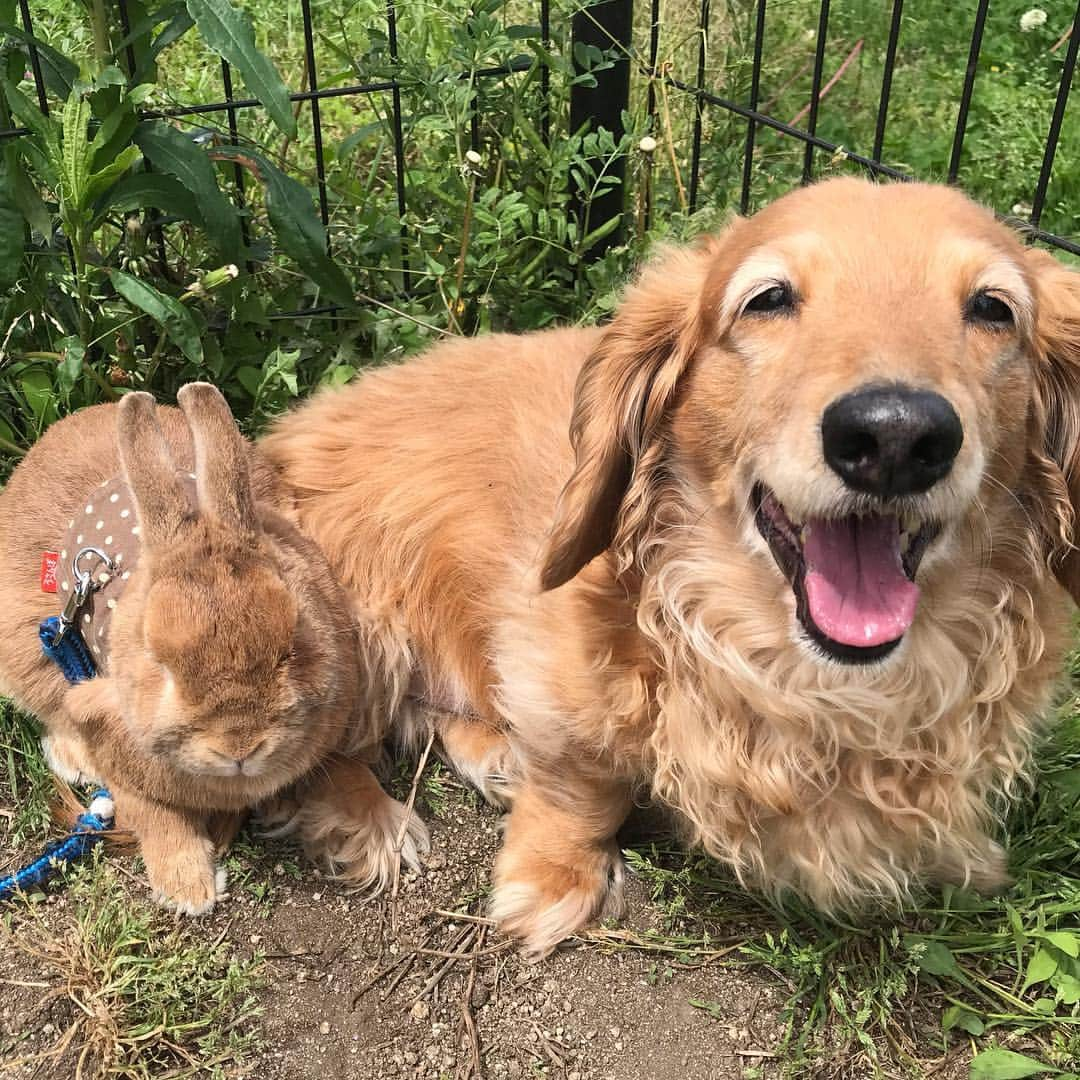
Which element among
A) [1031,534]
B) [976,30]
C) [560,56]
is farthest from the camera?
[560,56]

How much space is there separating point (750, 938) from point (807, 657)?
0.74 meters

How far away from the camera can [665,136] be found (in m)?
3.43

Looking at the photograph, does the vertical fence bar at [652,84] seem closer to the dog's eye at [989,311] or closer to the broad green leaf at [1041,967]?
the dog's eye at [989,311]

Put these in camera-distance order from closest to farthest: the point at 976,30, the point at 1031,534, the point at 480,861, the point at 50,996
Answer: the point at 1031,534, the point at 50,996, the point at 480,861, the point at 976,30

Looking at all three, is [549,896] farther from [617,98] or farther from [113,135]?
[617,98]

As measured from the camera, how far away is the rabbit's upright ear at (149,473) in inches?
71.5

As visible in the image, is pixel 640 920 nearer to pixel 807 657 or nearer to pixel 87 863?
pixel 807 657

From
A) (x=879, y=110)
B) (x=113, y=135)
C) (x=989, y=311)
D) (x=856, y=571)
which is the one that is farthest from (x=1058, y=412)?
(x=113, y=135)

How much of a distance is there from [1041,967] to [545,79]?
261cm

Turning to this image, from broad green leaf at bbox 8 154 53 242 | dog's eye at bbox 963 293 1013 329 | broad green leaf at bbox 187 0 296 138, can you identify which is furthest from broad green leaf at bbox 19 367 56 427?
dog's eye at bbox 963 293 1013 329

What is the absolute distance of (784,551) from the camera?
1.81 meters

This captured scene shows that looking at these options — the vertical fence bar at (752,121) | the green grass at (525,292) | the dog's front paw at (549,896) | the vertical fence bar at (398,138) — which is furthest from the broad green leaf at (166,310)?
the vertical fence bar at (752,121)

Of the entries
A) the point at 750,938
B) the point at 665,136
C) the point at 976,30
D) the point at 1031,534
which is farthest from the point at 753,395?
the point at 665,136

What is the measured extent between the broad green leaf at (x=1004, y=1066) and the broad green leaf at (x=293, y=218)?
229 cm
